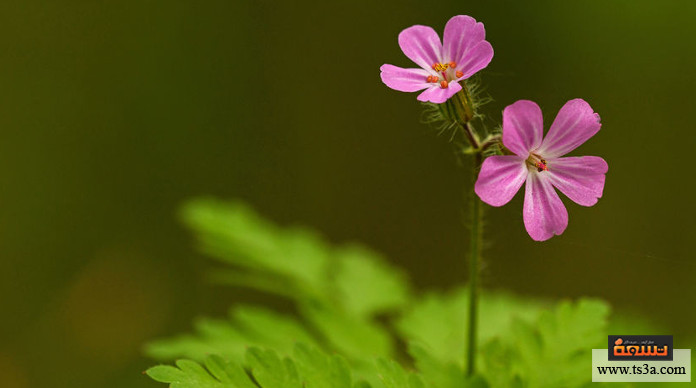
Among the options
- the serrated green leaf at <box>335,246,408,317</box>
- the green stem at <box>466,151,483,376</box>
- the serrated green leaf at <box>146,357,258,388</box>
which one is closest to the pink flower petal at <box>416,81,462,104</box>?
the green stem at <box>466,151,483,376</box>

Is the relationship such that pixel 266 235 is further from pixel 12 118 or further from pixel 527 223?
pixel 12 118

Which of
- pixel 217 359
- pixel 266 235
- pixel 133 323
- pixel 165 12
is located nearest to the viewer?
pixel 217 359

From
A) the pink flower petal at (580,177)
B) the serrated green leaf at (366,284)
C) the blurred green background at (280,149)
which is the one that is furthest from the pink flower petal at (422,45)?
the blurred green background at (280,149)

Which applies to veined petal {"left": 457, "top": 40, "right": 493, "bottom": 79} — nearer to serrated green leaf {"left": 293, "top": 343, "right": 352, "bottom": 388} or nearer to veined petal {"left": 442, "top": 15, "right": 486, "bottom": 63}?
veined petal {"left": 442, "top": 15, "right": 486, "bottom": 63}

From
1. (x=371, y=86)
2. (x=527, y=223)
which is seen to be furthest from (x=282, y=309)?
(x=527, y=223)

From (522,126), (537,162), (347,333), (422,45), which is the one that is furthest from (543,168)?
(347,333)

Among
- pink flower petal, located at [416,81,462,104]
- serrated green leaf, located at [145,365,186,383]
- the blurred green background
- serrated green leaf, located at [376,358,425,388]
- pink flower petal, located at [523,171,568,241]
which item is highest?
the blurred green background
